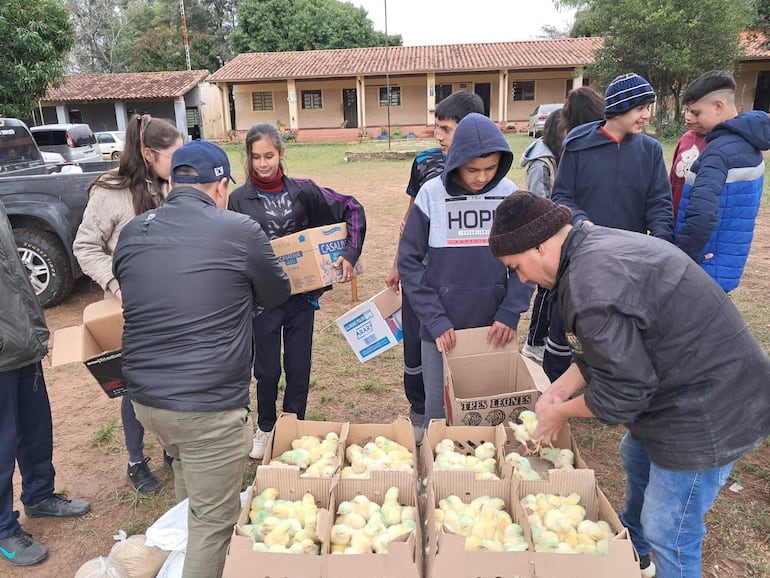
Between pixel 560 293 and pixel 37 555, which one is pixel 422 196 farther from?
pixel 37 555

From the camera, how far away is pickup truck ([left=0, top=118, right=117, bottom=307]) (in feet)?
18.0

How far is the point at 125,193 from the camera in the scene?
2818mm

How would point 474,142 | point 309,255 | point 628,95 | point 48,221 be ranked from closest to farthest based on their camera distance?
point 474,142 → point 628,95 → point 309,255 → point 48,221

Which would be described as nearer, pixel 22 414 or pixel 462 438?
pixel 462 438

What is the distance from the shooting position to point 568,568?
167 centimetres

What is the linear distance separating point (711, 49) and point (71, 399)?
866 inches

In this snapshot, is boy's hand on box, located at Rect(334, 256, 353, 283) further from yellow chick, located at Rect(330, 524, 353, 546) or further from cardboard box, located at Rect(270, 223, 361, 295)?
yellow chick, located at Rect(330, 524, 353, 546)

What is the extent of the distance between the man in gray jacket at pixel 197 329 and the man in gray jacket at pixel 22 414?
75cm

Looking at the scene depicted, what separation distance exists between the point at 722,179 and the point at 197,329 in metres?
2.76

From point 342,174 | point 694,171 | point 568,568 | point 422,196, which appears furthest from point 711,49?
point 568,568

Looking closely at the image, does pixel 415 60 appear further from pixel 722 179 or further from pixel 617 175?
pixel 722 179

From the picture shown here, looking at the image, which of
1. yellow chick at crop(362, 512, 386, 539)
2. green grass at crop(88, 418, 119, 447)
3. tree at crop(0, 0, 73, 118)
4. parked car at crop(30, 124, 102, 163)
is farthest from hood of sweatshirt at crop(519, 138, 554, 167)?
tree at crop(0, 0, 73, 118)

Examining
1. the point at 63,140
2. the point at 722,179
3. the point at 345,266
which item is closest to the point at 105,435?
the point at 345,266

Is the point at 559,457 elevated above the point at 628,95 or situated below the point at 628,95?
below
